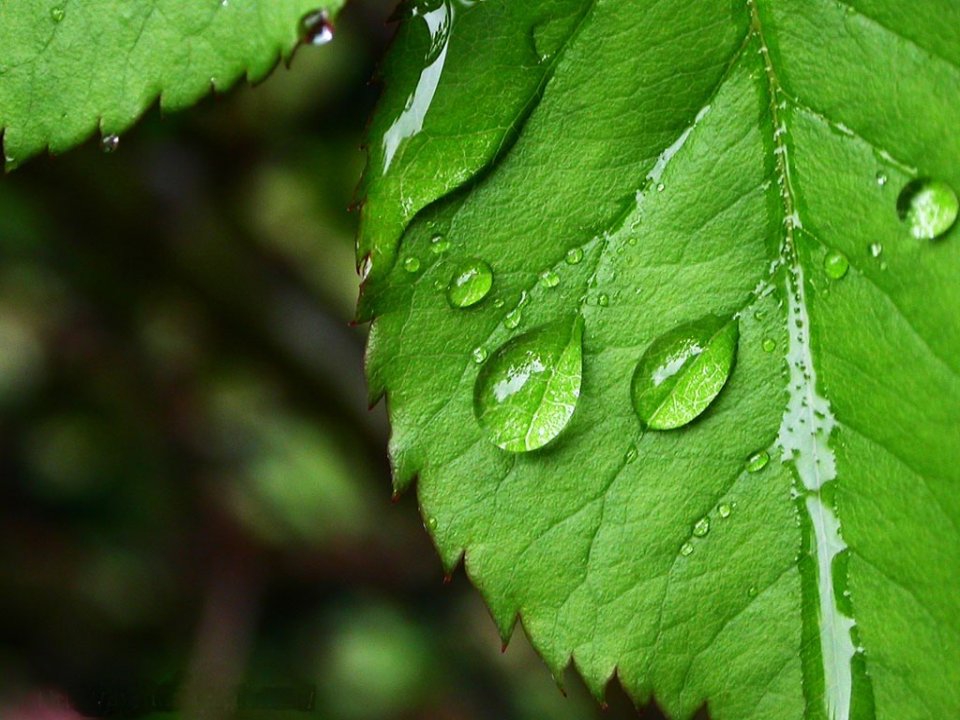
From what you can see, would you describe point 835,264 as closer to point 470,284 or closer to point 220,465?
point 470,284

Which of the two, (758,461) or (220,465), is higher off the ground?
(758,461)

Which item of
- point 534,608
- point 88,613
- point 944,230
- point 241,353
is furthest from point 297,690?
point 944,230

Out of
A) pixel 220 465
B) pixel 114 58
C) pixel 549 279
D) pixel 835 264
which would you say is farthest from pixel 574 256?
pixel 220 465

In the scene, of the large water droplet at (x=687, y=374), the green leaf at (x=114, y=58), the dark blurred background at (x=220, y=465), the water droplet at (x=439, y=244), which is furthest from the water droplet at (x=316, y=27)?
the dark blurred background at (x=220, y=465)

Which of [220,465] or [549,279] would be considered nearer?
[549,279]

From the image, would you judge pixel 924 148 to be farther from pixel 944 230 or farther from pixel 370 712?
pixel 370 712

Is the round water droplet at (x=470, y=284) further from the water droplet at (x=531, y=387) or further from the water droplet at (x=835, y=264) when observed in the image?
the water droplet at (x=835, y=264)
